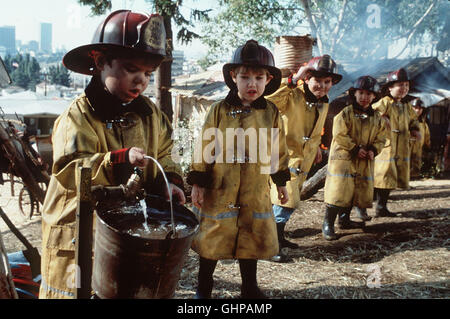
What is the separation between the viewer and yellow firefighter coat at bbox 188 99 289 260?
3.24 m

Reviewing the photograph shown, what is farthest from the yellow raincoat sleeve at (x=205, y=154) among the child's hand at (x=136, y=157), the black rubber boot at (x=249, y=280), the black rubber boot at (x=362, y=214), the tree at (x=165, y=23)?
the tree at (x=165, y=23)

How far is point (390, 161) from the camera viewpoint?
6906mm

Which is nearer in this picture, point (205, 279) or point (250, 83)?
point (250, 83)

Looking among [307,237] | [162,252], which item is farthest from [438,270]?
[162,252]

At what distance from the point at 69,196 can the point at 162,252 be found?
0.73m

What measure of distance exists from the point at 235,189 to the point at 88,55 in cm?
151

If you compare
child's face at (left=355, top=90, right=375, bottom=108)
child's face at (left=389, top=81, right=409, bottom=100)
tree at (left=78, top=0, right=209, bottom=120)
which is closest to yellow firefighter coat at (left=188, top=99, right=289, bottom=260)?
child's face at (left=355, top=90, right=375, bottom=108)

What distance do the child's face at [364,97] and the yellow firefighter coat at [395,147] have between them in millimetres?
1368

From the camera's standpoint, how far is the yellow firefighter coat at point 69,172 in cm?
205

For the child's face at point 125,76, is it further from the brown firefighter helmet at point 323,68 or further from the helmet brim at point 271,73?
the brown firefighter helmet at point 323,68

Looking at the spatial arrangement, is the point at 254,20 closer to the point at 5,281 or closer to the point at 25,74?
the point at 5,281

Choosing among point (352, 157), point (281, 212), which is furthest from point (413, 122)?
point (281, 212)

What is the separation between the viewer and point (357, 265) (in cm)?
466

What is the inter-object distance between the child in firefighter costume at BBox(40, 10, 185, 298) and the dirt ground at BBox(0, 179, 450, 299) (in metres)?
1.90
